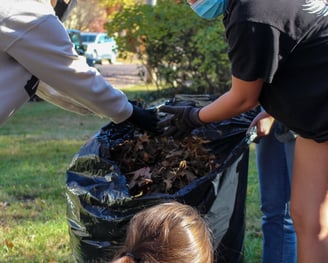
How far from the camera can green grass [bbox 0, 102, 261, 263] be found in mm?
3715

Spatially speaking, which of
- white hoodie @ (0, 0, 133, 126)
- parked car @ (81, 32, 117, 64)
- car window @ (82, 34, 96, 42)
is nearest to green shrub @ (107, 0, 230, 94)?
white hoodie @ (0, 0, 133, 126)

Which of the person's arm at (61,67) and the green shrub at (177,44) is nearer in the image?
the person's arm at (61,67)

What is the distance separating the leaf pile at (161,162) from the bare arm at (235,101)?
28cm

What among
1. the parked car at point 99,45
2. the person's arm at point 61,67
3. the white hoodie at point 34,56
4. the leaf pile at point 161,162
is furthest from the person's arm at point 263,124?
the parked car at point 99,45

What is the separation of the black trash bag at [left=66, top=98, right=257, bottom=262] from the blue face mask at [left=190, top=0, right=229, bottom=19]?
61 cm

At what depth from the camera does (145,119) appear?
2.69 meters

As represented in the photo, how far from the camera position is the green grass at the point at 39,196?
371cm

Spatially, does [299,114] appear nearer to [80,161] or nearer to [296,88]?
[296,88]

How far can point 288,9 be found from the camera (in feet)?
6.50

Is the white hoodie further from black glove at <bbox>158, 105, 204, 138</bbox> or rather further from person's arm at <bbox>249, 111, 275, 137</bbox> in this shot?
person's arm at <bbox>249, 111, 275, 137</bbox>

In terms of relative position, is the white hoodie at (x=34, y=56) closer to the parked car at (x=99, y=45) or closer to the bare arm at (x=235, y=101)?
the bare arm at (x=235, y=101)

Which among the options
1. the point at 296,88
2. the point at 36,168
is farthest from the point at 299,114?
the point at 36,168

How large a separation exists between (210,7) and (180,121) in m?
0.55

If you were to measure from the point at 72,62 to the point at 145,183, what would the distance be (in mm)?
623
